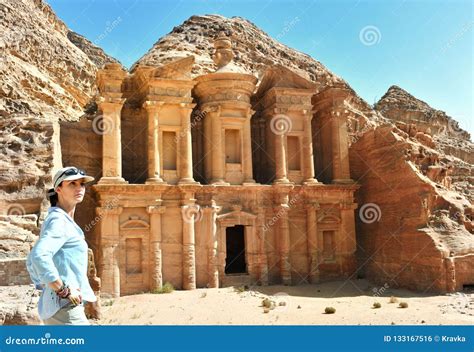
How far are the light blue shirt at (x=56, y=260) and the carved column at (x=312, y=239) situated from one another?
19.8 metres

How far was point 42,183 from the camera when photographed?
661 inches

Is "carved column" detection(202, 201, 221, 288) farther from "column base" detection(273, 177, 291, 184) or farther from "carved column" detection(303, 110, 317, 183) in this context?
"carved column" detection(303, 110, 317, 183)

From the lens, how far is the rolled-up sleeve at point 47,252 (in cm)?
424

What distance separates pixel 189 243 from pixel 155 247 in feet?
5.29

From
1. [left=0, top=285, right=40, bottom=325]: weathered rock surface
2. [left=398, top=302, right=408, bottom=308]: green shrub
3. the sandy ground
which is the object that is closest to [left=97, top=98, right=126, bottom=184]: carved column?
the sandy ground

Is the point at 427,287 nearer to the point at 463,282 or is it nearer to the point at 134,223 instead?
the point at 463,282

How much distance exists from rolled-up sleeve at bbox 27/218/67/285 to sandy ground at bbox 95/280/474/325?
9715mm

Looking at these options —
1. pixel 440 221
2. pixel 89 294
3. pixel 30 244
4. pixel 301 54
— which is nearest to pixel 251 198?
pixel 440 221

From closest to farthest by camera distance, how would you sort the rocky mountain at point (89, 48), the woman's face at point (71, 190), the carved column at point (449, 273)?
the woman's face at point (71, 190)
the carved column at point (449, 273)
the rocky mountain at point (89, 48)

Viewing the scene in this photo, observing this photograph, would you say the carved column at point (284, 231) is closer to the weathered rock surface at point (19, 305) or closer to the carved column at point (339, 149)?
the carved column at point (339, 149)

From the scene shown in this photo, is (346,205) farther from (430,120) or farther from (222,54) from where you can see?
(430,120)

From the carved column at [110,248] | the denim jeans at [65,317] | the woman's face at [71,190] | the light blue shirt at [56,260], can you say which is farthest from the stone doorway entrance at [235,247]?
the denim jeans at [65,317]

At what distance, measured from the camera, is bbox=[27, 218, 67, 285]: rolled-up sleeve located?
424cm

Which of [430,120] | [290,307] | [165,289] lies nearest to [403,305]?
[290,307]
